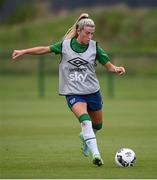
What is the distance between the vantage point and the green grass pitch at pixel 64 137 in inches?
508

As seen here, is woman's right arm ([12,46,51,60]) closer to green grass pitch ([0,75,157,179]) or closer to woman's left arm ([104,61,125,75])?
woman's left arm ([104,61,125,75])

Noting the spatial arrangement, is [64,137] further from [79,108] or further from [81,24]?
[81,24]

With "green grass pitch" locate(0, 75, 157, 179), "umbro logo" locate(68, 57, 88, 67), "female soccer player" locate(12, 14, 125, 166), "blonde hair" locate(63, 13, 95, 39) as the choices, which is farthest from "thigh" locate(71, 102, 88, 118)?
"blonde hair" locate(63, 13, 95, 39)

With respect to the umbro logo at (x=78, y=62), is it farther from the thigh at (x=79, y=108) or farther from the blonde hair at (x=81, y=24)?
the thigh at (x=79, y=108)

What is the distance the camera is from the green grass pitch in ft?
42.3

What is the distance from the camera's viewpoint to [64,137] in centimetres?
1898

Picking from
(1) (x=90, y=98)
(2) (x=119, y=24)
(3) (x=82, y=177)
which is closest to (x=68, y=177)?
(3) (x=82, y=177)

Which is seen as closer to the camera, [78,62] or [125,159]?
[125,159]

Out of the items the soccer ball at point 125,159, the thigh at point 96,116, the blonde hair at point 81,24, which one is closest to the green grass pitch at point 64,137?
the soccer ball at point 125,159

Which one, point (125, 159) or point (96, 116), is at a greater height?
point (96, 116)

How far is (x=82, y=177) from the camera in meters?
12.1

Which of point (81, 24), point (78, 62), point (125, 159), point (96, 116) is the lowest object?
point (125, 159)

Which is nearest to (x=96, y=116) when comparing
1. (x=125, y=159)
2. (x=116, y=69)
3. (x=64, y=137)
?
(x=116, y=69)

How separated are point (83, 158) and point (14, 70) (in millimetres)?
30407
